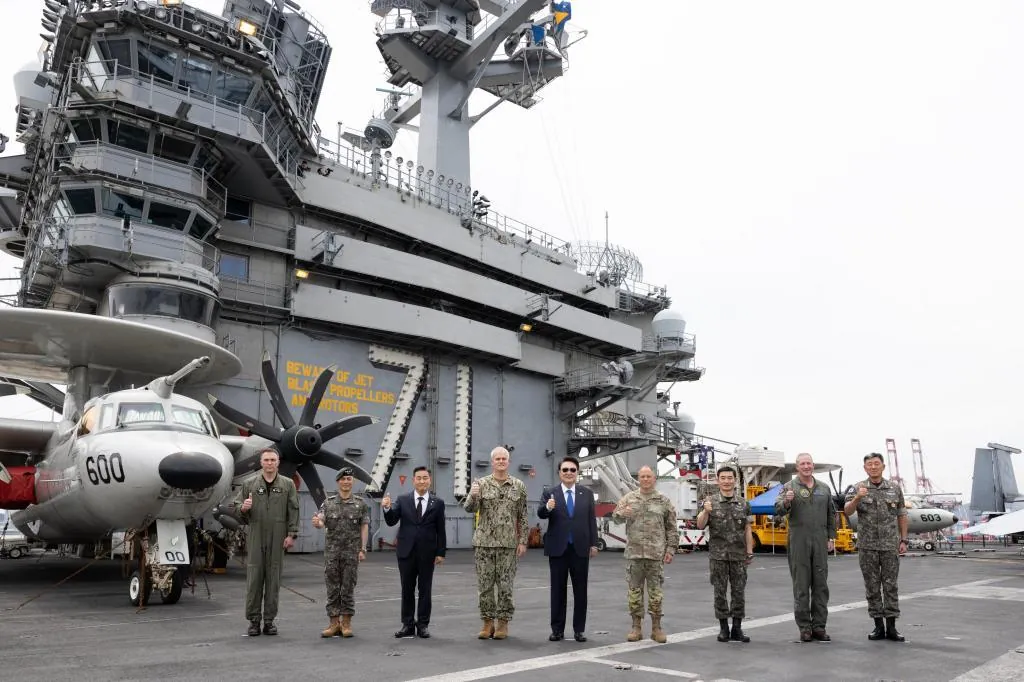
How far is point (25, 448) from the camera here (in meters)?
17.0

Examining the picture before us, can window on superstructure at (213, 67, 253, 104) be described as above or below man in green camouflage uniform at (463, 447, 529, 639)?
above

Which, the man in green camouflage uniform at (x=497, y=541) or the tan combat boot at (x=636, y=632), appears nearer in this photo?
the tan combat boot at (x=636, y=632)

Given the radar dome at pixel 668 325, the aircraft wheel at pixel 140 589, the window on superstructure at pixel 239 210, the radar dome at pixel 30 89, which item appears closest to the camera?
the aircraft wheel at pixel 140 589

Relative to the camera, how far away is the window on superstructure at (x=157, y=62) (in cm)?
2261

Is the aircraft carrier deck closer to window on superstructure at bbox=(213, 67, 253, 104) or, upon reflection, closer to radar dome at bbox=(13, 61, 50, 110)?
window on superstructure at bbox=(213, 67, 253, 104)

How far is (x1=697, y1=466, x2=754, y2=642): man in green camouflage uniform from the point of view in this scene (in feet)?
29.2

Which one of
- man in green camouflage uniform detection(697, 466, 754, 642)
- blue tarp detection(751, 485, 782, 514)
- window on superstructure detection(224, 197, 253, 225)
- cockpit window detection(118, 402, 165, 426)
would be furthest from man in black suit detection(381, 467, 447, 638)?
blue tarp detection(751, 485, 782, 514)

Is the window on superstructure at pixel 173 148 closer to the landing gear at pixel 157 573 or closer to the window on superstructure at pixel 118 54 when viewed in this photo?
the window on superstructure at pixel 118 54

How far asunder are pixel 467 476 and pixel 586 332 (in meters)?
10.5

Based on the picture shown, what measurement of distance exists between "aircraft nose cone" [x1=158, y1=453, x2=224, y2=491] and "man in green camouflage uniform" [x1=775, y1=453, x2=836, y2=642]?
27.2 feet

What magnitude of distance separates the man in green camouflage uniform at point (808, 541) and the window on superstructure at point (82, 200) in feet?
69.5

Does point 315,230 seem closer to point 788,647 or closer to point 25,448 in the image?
point 25,448

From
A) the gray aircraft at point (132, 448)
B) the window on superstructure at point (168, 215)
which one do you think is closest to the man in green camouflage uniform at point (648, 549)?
the gray aircraft at point (132, 448)

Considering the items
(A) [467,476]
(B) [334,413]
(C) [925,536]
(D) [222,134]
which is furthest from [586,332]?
(C) [925,536]
